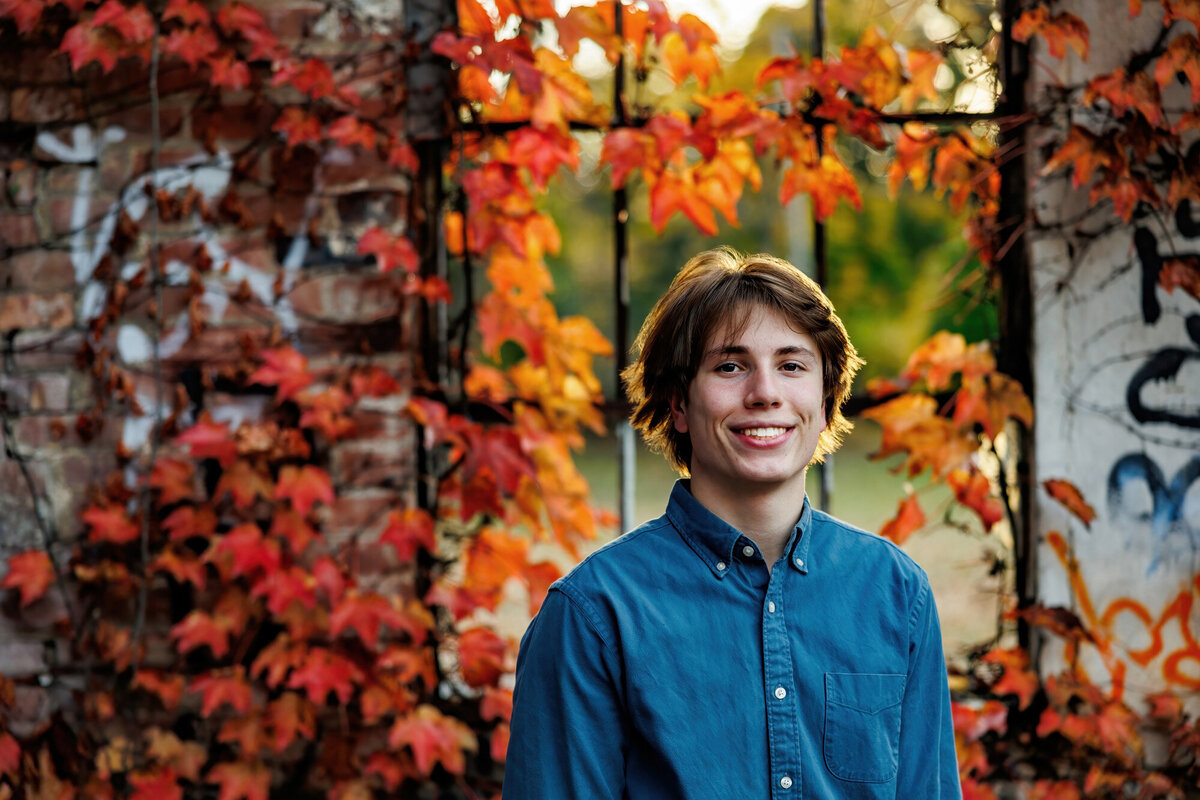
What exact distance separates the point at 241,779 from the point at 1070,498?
1.93 meters

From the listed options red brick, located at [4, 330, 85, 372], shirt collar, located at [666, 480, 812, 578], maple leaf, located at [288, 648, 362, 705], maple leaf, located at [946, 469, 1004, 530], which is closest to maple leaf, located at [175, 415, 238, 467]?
red brick, located at [4, 330, 85, 372]

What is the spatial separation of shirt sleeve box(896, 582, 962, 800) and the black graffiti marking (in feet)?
3.81

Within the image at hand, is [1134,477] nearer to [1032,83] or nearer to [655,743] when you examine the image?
[1032,83]

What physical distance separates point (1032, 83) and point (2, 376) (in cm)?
245

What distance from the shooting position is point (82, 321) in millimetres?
2277

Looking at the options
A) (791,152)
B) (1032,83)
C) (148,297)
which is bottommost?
(148,297)

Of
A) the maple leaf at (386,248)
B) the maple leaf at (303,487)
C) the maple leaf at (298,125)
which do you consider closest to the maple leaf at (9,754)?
the maple leaf at (303,487)

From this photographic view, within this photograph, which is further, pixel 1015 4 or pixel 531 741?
pixel 1015 4

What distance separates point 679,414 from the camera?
4.33 feet

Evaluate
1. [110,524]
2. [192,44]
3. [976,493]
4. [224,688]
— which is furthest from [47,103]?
[976,493]

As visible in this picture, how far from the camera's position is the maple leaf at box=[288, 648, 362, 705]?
7.06 feet

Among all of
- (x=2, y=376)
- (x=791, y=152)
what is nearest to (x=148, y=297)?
(x=2, y=376)

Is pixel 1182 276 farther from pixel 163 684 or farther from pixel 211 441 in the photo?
pixel 163 684

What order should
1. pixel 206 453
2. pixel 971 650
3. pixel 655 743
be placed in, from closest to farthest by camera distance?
1. pixel 655 743
2. pixel 206 453
3. pixel 971 650
